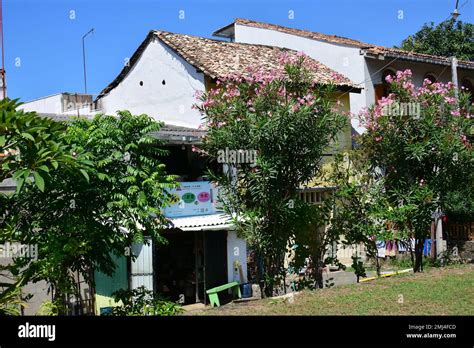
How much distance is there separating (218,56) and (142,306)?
11168 mm

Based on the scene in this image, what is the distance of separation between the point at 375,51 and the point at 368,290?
11.4 metres

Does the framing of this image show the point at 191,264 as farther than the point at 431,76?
No

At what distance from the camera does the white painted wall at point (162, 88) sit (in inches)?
651

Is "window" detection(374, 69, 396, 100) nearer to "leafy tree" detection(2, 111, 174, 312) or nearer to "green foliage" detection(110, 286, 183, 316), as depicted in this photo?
"leafy tree" detection(2, 111, 174, 312)

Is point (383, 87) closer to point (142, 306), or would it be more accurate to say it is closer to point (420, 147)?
point (420, 147)

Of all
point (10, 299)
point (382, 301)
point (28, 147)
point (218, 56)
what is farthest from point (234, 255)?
point (28, 147)

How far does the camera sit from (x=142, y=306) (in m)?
7.50

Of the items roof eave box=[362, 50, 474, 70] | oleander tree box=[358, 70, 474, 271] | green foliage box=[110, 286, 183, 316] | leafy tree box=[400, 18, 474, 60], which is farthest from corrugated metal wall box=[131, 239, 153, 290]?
leafy tree box=[400, 18, 474, 60]

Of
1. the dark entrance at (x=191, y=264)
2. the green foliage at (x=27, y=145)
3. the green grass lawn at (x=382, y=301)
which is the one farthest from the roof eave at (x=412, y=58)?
the green foliage at (x=27, y=145)

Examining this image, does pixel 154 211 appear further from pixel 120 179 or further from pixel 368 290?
pixel 368 290

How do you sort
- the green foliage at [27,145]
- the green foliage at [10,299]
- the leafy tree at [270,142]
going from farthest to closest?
the leafy tree at [270,142]
the green foliage at [10,299]
the green foliage at [27,145]

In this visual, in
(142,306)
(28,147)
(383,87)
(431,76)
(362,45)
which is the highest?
(362,45)

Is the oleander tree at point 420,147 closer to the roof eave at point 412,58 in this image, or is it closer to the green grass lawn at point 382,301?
the green grass lawn at point 382,301

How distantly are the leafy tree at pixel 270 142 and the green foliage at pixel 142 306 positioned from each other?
193cm
